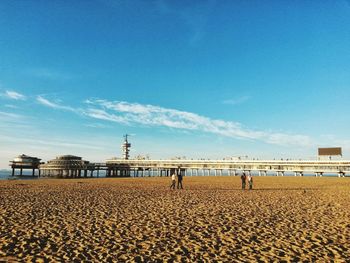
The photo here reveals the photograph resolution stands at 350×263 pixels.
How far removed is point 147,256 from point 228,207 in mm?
9403

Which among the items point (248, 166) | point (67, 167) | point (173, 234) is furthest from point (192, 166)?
point (173, 234)

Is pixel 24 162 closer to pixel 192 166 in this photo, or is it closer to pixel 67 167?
pixel 67 167

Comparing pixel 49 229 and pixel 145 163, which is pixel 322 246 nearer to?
pixel 49 229

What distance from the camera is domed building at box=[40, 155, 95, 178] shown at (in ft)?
263

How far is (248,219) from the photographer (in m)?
12.3

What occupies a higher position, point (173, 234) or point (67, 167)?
point (67, 167)

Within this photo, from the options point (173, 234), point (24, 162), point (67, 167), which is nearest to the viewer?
point (173, 234)

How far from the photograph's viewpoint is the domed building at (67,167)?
263ft

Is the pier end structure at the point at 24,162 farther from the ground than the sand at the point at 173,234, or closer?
farther from the ground

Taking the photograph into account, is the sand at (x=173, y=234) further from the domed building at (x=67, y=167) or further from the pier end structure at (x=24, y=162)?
the pier end structure at (x=24, y=162)

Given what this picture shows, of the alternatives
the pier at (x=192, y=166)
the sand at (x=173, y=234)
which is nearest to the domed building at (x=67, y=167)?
the pier at (x=192, y=166)

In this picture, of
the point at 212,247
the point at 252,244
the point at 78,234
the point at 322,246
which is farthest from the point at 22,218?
the point at 322,246

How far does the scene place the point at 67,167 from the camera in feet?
263

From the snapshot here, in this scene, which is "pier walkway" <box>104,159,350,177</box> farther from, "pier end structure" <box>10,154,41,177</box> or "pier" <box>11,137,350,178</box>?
"pier end structure" <box>10,154,41,177</box>
